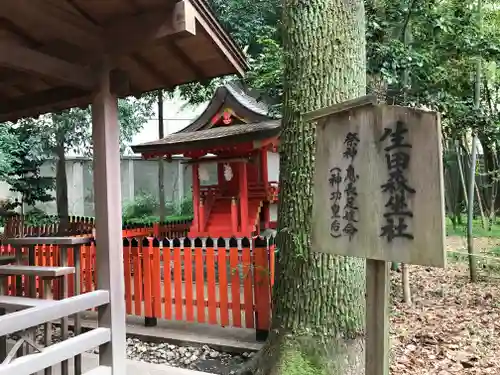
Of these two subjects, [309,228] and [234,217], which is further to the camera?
[234,217]

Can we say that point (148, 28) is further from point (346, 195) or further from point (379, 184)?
point (379, 184)

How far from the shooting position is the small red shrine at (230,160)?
11.3 m

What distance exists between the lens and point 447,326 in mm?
5477

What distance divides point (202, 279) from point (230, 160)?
7034mm

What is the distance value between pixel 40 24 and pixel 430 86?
524cm

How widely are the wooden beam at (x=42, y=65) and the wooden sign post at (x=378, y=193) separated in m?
1.93

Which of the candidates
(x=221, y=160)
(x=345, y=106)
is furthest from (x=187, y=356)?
(x=221, y=160)

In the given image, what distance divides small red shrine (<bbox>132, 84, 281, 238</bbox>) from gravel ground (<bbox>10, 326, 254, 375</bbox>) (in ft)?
20.6

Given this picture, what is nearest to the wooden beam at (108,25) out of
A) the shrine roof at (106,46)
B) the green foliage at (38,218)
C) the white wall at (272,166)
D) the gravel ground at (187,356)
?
the shrine roof at (106,46)

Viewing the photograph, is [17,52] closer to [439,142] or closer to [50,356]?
[50,356]

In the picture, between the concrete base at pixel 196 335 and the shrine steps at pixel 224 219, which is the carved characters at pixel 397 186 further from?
the shrine steps at pixel 224 219

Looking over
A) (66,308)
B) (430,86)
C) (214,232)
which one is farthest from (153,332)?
(214,232)

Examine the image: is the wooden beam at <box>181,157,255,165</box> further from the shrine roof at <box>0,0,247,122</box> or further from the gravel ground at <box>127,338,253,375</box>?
the shrine roof at <box>0,0,247,122</box>

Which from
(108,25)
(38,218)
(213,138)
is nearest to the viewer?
(108,25)
